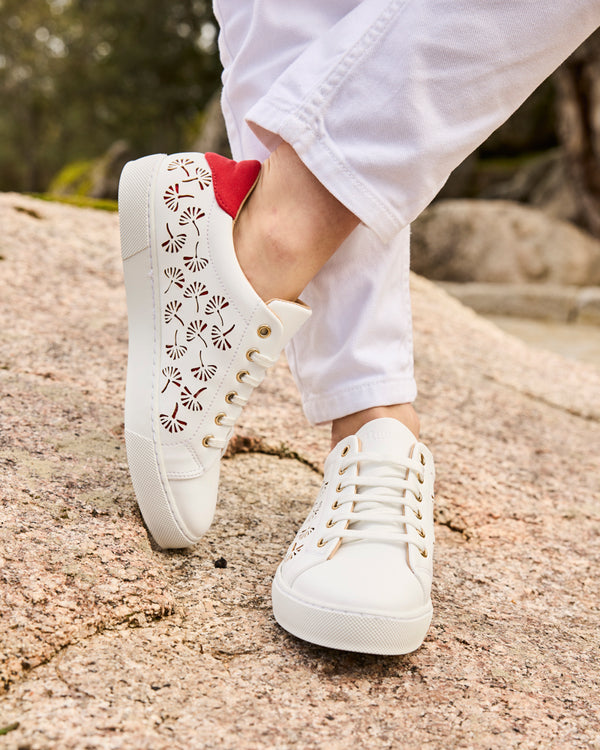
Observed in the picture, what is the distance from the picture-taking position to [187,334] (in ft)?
3.00

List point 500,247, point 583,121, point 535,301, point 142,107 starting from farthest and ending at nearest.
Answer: point 142,107
point 500,247
point 583,121
point 535,301

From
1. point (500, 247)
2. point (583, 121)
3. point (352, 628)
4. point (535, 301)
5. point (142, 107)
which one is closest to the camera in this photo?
point (352, 628)

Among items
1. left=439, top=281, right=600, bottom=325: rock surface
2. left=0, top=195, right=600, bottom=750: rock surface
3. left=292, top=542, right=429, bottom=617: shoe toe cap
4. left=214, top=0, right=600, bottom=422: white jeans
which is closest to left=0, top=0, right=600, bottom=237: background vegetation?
left=439, top=281, right=600, bottom=325: rock surface

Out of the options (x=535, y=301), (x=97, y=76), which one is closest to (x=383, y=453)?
(x=535, y=301)

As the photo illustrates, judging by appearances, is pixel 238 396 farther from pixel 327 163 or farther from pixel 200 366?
pixel 327 163

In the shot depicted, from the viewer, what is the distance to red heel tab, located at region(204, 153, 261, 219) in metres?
0.92

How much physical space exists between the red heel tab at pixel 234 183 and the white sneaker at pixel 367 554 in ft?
1.12

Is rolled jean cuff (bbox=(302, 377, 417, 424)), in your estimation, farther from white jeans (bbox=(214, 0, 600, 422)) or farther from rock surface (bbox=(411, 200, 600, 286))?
rock surface (bbox=(411, 200, 600, 286))

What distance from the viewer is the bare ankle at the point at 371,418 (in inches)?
39.6

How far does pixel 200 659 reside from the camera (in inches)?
30.2

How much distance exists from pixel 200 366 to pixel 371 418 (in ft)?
0.83

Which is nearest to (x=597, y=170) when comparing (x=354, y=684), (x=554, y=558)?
(x=554, y=558)

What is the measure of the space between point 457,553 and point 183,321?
564mm

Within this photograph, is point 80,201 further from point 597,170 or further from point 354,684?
point 597,170
